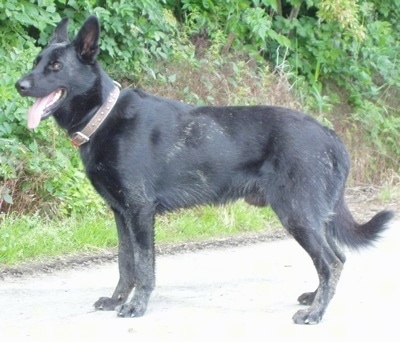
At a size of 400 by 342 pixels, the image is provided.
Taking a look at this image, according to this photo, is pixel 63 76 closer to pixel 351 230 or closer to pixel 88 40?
pixel 88 40

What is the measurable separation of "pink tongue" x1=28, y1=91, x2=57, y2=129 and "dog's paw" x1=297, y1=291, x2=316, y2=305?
2097 mm

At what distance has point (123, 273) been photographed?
6277 mm

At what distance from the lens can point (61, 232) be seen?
804 centimetres

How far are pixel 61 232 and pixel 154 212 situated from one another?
207 cm

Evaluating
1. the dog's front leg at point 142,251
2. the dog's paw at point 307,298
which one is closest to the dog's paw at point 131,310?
the dog's front leg at point 142,251

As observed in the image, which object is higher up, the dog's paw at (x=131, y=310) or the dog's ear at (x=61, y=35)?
the dog's ear at (x=61, y=35)

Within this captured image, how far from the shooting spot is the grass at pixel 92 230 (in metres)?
7.59

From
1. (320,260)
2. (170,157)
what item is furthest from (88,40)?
(320,260)

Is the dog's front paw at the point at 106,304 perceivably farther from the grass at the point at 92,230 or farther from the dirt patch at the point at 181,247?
the grass at the point at 92,230

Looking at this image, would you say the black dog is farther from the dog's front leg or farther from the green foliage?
the green foliage

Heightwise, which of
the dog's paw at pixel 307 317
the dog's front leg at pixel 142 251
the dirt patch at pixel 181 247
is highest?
the dog's front leg at pixel 142 251

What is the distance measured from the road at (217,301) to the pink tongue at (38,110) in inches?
47.2

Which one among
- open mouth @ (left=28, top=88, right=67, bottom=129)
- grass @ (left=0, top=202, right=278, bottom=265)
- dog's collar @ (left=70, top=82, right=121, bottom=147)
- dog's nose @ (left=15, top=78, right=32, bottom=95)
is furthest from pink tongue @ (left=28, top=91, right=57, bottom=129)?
grass @ (left=0, top=202, right=278, bottom=265)

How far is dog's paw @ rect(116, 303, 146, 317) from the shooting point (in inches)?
235
